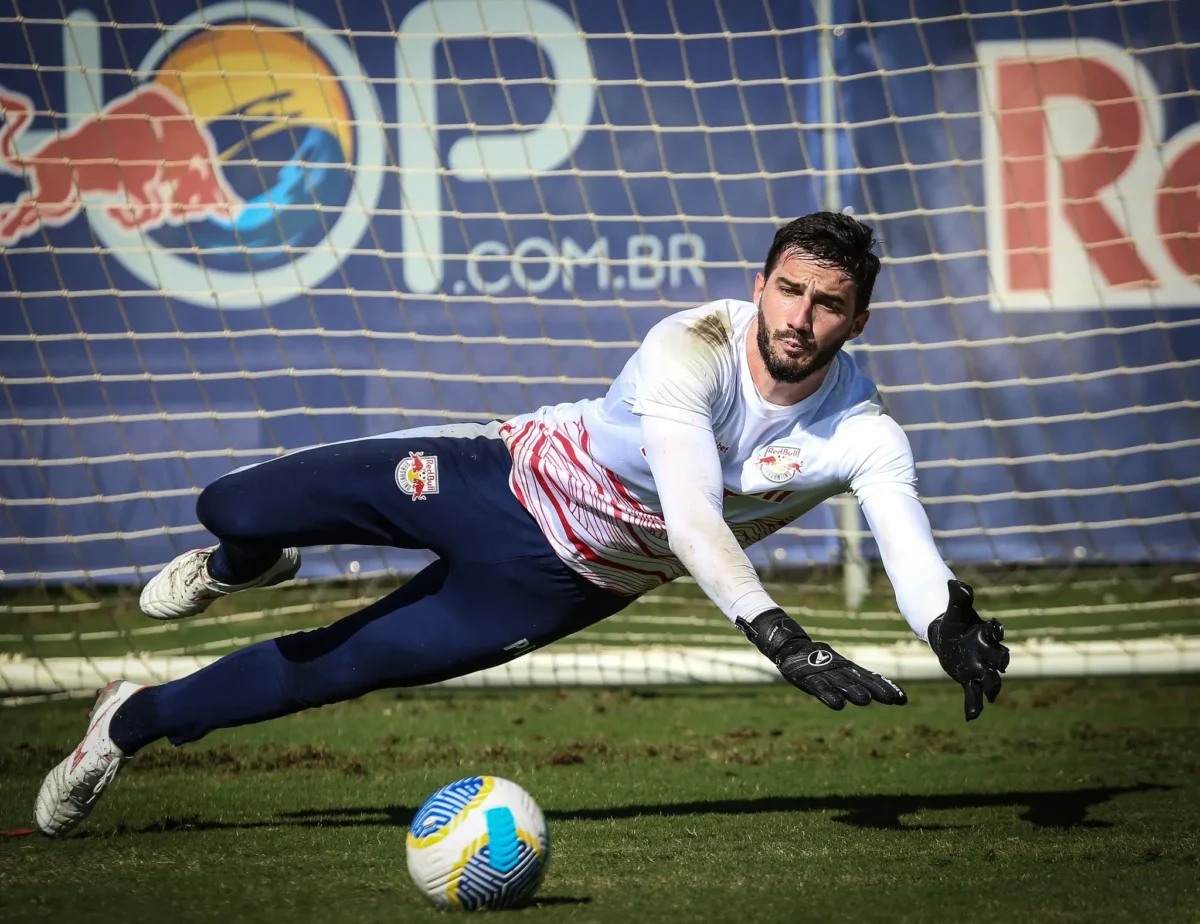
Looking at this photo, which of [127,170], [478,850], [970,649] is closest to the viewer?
[478,850]

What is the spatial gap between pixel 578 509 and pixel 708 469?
1.92ft

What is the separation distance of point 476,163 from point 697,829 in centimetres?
443

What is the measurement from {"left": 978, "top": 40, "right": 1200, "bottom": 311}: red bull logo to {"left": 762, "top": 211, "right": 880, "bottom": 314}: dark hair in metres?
4.00

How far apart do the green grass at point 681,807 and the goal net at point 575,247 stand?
1.07 metres

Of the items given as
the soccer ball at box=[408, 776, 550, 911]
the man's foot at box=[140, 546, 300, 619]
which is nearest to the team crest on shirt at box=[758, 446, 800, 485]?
the soccer ball at box=[408, 776, 550, 911]

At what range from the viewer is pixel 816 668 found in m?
2.96

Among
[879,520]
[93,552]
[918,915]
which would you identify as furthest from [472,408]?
[918,915]

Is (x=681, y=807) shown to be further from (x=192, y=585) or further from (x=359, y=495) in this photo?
(x=192, y=585)

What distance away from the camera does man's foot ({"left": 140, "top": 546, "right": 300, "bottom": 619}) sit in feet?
13.5

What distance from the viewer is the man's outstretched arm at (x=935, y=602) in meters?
3.12

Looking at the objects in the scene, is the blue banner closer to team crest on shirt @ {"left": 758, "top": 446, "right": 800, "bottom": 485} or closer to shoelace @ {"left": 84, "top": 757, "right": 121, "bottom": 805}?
shoelace @ {"left": 84, "top": 757, "right": 121, "bottom": 805}

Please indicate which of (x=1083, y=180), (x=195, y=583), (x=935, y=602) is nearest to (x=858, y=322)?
(x=935, y=602)

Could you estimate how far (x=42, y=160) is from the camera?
6.09 meters

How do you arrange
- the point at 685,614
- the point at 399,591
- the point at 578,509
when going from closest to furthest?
the point at 578,509 → the point at 399,591 → the point at 685,614
